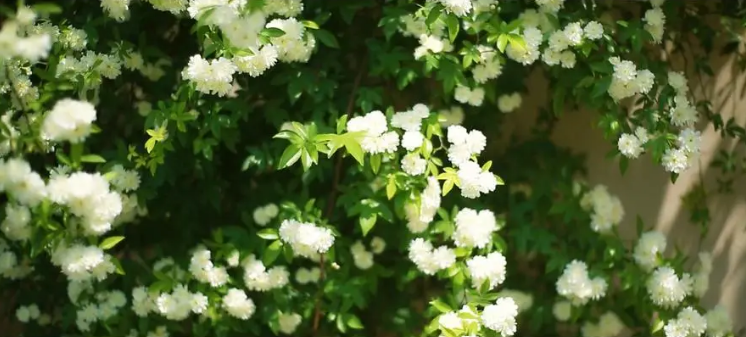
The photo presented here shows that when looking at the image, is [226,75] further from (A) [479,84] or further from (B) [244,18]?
(A) [479,84]

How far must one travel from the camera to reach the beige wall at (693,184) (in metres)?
2.20

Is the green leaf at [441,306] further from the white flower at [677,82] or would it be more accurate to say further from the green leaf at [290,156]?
the white flower at [677,82]

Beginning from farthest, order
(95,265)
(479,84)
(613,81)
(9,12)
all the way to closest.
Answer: (479,84)
(613,81)
(95,265)
(9,12)

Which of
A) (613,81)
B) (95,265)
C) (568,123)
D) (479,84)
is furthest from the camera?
(568,123)

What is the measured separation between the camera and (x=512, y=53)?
1876 millimetres

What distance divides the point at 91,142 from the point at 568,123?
1.36 m

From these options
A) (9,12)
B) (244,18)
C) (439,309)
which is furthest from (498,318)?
(9,12)

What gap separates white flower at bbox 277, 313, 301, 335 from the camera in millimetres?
1968

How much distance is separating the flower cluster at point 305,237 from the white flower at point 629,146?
73cm

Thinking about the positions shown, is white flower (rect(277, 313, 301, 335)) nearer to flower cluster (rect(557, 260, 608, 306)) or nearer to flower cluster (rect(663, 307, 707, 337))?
flower cluster (rect(557, 260, 608, 306))

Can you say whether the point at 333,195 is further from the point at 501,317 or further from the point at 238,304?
the point at 501,317

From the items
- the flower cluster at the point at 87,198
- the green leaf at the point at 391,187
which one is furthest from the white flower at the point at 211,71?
the green leaf at the point at 391,187

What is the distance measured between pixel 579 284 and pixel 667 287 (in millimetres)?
208

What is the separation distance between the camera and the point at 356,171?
6.38 ft
